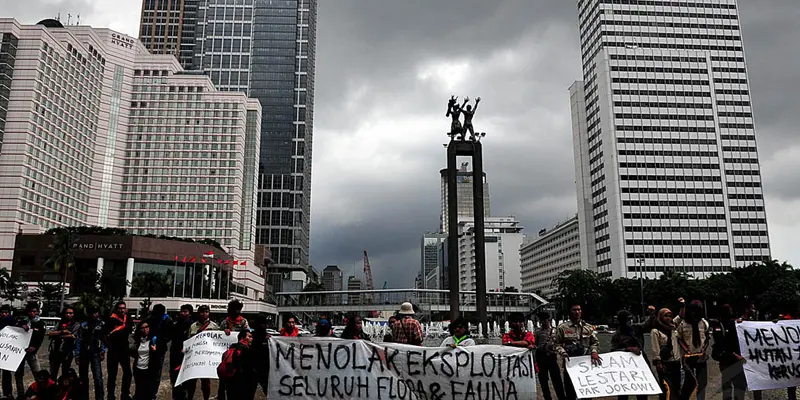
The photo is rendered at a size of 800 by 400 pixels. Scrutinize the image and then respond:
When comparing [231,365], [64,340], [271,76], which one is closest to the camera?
[231,365]

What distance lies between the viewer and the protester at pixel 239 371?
8.45m

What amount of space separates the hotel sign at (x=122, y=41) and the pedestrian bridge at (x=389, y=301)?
68060 millimetres

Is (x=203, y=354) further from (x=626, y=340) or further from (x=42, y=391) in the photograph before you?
(x=626, y=340)

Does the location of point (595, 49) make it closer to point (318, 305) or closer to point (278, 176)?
point (318, 305)

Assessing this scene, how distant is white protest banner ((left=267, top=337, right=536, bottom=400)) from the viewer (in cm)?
888

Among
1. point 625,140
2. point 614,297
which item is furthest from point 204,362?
point 625,140

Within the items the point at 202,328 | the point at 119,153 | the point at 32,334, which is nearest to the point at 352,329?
the point at 202,328

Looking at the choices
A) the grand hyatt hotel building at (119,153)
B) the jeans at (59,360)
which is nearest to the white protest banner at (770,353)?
the jeans at (59,360)

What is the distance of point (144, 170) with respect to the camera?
130375 mm

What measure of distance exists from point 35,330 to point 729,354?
13.8 metres

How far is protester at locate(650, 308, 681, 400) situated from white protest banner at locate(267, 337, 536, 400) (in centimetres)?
237

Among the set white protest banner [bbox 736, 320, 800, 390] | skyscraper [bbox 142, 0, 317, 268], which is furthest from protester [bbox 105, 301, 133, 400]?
skyscraper [bbox 142, 0, 317, 268]

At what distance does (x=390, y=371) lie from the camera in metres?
9.06

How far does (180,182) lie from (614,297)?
96.2 metres
